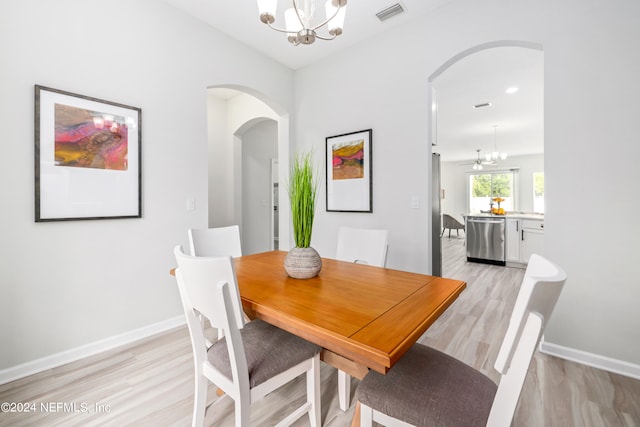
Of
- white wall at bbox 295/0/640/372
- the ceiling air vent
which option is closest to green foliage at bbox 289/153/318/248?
white wall at bbox 295/0/640/372

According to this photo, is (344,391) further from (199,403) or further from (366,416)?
(199,403)

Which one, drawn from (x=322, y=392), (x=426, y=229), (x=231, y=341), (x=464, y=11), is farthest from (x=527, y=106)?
(x=231, y=341)

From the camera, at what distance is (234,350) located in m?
1.00

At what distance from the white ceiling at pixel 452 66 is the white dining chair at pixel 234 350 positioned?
2.47 m

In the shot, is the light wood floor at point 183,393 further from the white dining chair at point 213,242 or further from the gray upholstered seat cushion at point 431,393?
the gray upholstered seat cushion at point 431,393

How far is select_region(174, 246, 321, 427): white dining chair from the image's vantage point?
98 centimetres

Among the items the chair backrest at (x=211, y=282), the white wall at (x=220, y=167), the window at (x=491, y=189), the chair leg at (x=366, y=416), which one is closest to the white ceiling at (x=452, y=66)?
the white wall at (x=220, y=167)

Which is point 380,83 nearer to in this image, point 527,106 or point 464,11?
point 464,11

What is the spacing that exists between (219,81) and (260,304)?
8.42 ft

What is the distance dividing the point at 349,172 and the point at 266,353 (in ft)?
7.51

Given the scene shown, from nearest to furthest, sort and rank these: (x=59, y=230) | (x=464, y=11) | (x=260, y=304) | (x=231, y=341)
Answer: (x=231, y=341)
(x=260, y=304)
(x=59, y=230)
(x=464, y=11)

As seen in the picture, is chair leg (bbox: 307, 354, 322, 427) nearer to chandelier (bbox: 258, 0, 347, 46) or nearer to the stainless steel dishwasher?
chandelier (bbox: 258, 0, 347, 46)

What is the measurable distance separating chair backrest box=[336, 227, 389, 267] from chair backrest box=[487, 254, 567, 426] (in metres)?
1.12

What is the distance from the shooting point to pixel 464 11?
93.5 inches
